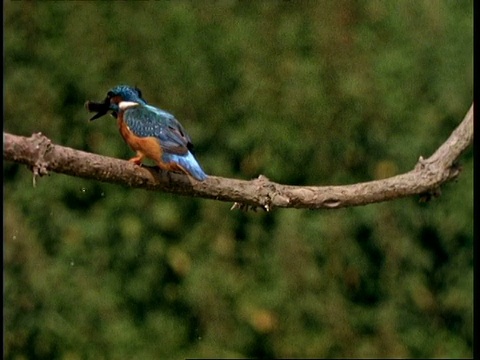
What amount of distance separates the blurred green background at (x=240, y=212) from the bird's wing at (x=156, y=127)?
42.5 inches

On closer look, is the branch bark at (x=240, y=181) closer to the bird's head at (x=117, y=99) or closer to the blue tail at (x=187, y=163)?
the blue tail at (x=187, y=163)

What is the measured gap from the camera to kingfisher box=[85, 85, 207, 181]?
1.51 metres

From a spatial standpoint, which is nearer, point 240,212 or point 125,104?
point 125,104

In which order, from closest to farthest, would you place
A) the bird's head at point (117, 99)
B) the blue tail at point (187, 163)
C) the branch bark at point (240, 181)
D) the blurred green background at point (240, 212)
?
the branch bark at point (240, 181), the blue tail at point (187, 163), the bird's head at point (117, 99), the blurred green background at point (240, 212)

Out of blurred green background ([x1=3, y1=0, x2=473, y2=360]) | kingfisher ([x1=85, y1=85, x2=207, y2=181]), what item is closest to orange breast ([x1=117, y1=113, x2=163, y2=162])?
kingfisher ([x1=85, y1=85, x2=207, y2=181])

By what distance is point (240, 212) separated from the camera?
2.81 m

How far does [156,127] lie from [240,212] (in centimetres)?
127

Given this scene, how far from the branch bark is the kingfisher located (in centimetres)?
3

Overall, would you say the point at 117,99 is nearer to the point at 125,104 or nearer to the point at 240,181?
the point at 125,104

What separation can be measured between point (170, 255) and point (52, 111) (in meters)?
0.48

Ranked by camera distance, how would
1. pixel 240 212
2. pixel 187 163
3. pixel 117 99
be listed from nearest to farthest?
pixel 187 163
pixel 117 99
pixel 240 212

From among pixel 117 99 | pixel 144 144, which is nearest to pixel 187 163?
pixel 144 144

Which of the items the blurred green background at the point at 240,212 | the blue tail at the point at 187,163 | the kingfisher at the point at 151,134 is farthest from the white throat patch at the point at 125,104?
the blurred green background at the point at 240,212

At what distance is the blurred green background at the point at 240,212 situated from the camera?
267cm
